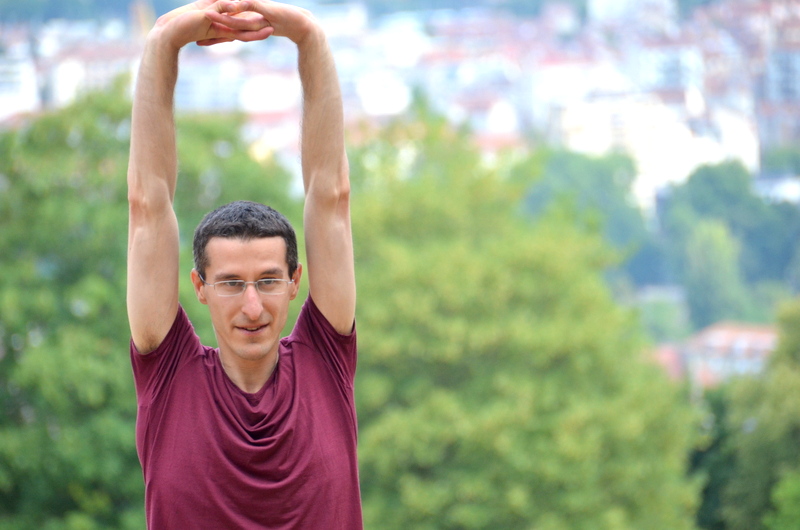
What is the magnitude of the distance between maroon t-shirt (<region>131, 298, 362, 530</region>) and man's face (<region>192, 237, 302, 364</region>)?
83mm

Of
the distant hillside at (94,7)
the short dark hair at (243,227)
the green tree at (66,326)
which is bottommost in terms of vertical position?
the green tree at (66,326)

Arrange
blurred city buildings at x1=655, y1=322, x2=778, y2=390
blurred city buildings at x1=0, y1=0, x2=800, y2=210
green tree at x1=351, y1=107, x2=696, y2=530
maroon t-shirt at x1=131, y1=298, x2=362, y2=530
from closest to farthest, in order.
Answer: maroon t-shirt at x1=131, y1=298, x2=362, y2=530, green tree at x1=351, y1=107, x2=696, y2=530, blurred city buildings at x1=655, y1=322, x2=778, y2=390, blurred city buildings at x1=0, y1=0, x2=800, y2=210

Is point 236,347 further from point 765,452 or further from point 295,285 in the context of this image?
point 765,452

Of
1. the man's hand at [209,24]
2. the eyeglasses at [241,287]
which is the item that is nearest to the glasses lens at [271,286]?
the eyeglasses at [241,287]

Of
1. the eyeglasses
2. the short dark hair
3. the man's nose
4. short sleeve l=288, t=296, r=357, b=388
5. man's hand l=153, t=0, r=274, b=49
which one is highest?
man's hand l=153, t=0, r=274, b=49

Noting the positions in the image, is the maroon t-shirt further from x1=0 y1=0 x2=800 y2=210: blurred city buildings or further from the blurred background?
x1=0 y1=0 x2=800 y2=210: blurred city buildings

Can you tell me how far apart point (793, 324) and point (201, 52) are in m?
99.9

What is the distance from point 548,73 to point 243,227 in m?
117

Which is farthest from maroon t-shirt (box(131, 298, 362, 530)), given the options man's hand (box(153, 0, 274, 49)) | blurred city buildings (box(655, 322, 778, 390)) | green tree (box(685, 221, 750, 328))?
green tree (box(685, 221, 750, 328))

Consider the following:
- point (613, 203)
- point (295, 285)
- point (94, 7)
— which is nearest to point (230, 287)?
point (295, 285)

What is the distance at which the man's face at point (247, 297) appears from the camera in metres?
2.12

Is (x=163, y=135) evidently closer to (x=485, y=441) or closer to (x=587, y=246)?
(x=485, y=441)

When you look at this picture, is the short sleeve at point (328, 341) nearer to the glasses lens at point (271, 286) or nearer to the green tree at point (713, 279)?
the glasses lens at point (271, 286)

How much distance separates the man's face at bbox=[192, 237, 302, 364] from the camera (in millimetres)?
2125
